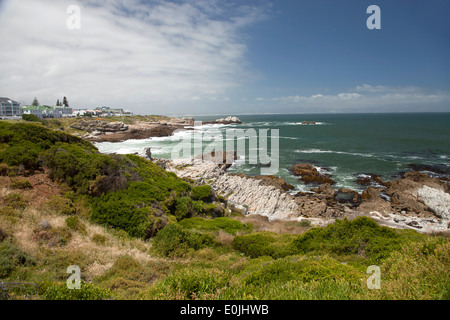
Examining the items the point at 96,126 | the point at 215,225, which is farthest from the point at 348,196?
the point at 96,126

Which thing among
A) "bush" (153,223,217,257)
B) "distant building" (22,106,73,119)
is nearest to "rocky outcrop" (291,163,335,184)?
"bush" (153,223,217,257)

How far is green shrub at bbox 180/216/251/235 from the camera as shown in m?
12.5

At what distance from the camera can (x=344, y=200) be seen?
2447cm

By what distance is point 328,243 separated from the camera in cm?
962

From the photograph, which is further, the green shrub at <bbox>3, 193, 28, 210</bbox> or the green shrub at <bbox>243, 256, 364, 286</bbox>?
the green shrub at <bbox>3, 193, 28, 210</bbox>

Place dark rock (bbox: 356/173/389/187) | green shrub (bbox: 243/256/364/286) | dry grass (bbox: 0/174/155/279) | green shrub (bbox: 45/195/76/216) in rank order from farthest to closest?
dark rock (bbox: 356/173/389/187)
green shrub (bbox: 45/195/76/216)
dry grass (bbox: 0/174/155/279)
green shrub (bbox: 243/256/364/286)

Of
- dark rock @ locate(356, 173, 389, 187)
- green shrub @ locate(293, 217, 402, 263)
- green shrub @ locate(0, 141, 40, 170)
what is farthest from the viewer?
dark rock @ locate(356, 173, 389, 187)

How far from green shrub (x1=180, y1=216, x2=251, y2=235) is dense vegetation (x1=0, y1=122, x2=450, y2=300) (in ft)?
0.32

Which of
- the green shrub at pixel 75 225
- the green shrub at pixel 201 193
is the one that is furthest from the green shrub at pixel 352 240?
the green shrub at pixel 75 225

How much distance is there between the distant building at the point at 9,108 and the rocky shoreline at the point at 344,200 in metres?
76.7

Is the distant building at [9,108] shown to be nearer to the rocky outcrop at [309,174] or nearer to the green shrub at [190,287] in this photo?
the rocky outcrop at [309,174]

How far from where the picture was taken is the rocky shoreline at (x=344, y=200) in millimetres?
20078

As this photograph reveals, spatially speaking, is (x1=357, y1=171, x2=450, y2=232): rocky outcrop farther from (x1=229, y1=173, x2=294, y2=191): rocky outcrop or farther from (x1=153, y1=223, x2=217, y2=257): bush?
(x1=153, y1=223, x2=217, y2=257): bush

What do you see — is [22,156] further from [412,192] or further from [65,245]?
[412,192]
